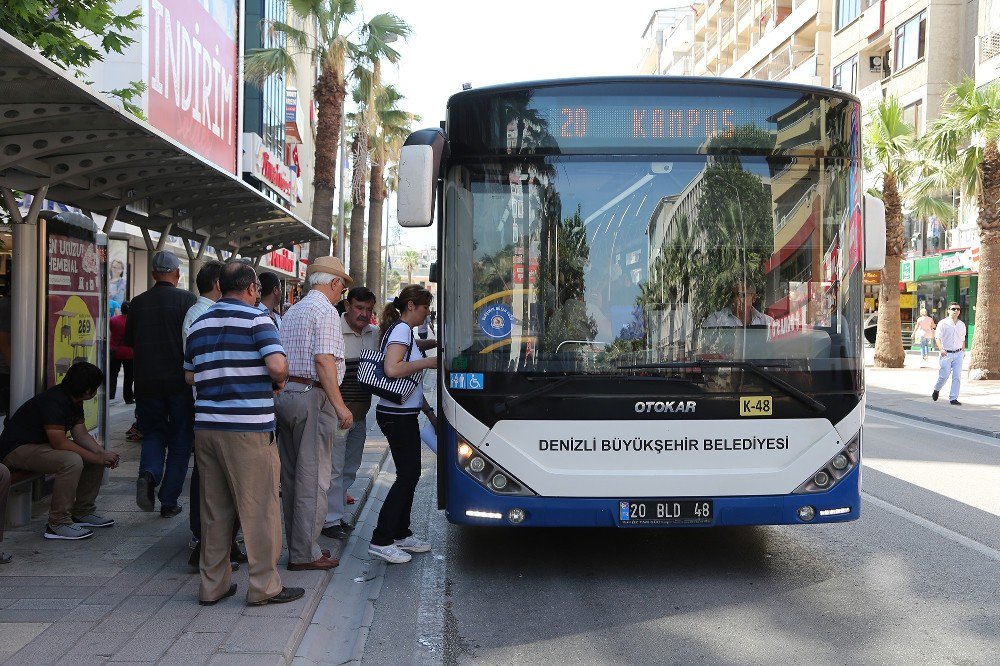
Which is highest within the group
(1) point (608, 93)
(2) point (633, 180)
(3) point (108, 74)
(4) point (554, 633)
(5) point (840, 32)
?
(5) point (840, 32)

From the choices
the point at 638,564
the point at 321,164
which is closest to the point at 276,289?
the point at 638,564

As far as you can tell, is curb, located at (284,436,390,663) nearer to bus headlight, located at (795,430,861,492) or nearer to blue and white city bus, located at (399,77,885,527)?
blue and white city bus, located at (399,77,885,527)

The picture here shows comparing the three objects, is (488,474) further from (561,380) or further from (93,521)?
(93,521)

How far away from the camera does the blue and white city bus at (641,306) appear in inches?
229

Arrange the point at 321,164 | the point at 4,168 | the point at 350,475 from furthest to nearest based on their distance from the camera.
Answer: the point at 321,164 → the point at 350,475 → the point at 4,168

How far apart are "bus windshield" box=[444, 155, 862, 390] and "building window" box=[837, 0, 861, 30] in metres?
40.9

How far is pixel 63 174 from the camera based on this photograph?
7.14m

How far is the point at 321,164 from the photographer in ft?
71.2

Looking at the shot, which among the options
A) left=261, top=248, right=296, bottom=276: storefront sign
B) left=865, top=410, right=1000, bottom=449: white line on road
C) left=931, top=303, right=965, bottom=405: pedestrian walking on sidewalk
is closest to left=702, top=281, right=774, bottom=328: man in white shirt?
left=865, top=410, right=1000, bottom=449: white line on road

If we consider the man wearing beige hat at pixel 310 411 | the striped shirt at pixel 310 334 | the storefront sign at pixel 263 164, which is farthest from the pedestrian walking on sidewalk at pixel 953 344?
the storefront sign at pixel 263 164

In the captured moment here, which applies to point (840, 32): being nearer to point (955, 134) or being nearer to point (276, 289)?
point (955, 134)

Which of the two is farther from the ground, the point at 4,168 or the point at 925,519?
the point at 4,168

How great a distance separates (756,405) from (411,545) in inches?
98.0

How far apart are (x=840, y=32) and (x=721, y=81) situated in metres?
42.5
